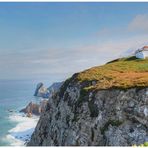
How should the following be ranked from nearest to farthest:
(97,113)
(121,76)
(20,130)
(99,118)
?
(99,118), (97,113), (121,76), (20,130)

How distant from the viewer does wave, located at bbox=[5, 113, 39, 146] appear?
8201 cm

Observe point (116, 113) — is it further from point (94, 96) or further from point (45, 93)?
point (45, 93)

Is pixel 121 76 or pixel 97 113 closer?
pixel 97 113

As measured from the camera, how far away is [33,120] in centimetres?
11575

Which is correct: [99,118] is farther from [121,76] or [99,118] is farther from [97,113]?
[121,76]

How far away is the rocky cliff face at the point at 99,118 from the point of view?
28.9 m

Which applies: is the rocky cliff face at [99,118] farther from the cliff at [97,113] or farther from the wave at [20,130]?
the wave at [20,130]

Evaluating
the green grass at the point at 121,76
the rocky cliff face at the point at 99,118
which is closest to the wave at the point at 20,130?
the green grass at the point at 121,76

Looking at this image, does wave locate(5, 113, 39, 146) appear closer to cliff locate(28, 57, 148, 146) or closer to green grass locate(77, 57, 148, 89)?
green grass locate(77, 57, 148, 89)

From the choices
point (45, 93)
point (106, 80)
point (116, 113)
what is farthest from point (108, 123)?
point (45, 93)

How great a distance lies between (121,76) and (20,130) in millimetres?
60050

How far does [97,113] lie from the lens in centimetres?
3197

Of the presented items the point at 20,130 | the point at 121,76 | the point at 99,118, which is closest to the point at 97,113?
the point at 99,118

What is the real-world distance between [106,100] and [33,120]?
85.0 metres
